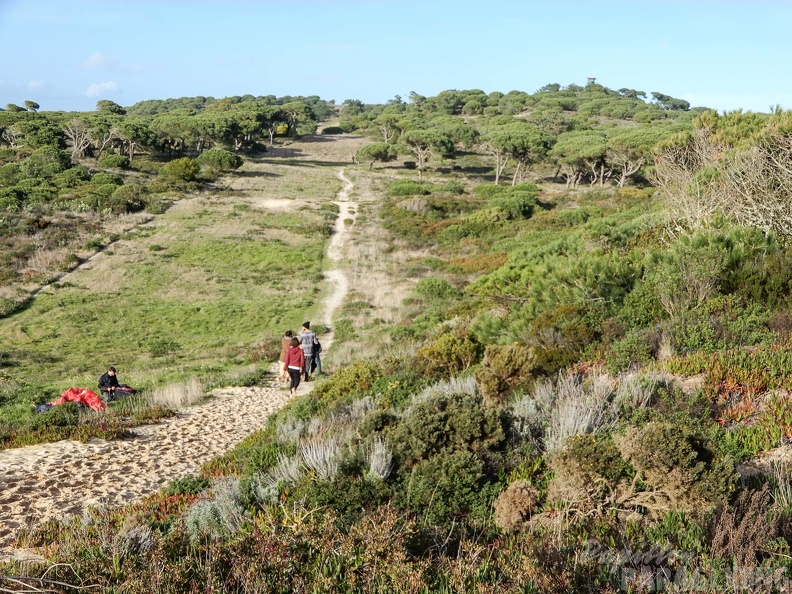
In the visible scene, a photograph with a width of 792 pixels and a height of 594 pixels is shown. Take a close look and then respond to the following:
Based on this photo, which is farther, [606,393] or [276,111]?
[276,111]

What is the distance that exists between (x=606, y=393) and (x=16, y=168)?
5039 cm

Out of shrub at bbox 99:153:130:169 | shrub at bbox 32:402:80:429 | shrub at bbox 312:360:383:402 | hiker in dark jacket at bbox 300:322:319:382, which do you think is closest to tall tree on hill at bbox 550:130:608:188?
shrub at bbox 99:153:130:169

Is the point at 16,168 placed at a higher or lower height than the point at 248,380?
higher

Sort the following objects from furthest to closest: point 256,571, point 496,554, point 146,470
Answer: point 146,470
point 496,554
point 256,571

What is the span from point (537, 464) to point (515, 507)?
3.48 ft

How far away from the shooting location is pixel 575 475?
15.8 ft

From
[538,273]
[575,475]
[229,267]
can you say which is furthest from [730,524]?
[229,267]

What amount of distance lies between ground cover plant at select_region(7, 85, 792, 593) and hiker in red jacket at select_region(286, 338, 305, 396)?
1967mm

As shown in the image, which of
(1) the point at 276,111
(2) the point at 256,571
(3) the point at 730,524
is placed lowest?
(2) the point at 256,571

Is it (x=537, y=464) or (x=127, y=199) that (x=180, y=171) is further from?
(x=537, y=464)

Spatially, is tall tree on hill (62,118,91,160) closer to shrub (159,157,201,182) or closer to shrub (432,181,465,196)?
shrub (159,157,201,182)

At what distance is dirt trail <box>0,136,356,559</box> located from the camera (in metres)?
7.00

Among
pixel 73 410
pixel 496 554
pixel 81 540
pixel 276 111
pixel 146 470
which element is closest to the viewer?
pixel 496 554

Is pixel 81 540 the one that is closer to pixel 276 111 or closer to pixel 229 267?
pixel 229 267
